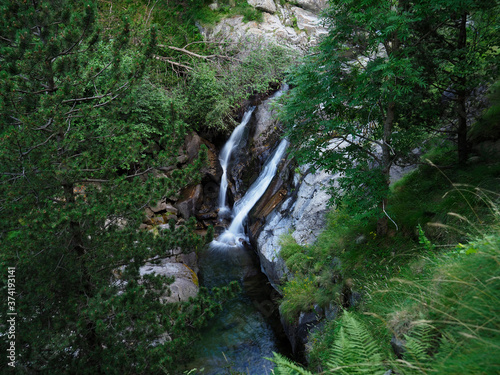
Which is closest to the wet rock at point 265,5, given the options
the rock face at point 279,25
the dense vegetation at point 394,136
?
the rock face at point 279,25

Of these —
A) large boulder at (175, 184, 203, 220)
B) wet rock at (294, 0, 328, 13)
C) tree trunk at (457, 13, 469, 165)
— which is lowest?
large boulder at (175, 184, 203, 220)

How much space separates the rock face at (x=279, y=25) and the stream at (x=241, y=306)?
808cm

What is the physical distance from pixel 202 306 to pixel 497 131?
6404 millimetres

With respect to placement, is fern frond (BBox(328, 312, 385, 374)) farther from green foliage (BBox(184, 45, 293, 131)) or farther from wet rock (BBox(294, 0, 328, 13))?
wet rock (BBox(294, 0, 328, 13))

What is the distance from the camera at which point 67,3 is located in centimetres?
442

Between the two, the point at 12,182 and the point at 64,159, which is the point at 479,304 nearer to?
the point at 64,159

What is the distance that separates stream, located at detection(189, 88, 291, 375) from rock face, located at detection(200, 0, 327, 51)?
26.5ft

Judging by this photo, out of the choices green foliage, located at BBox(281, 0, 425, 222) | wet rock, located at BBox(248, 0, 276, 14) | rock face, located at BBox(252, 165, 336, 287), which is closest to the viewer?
green foliage, located at BBox(281, 0, 425, 222)

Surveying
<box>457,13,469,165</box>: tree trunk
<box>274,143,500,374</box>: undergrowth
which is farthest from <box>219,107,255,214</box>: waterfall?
<box>457,13,469,165</box>: tree trunk

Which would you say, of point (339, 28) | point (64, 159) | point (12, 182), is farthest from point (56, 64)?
point (339, 28)

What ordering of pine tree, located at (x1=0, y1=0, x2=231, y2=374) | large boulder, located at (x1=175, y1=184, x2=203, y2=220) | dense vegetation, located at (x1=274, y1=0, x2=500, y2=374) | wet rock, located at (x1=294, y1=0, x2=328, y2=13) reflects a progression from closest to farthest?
1. pine tree, located at (x1=0, y1=0, x2=231, y2=374)
2. dense vegetation, located at (x1=274, y1=0, x2=500, y2=374)
3. large boulder, located at (x1=175, y1=184, x2=203, y2=220)
4. wet rock, located at (x1=294, y1=0, x2=328, y2=13)

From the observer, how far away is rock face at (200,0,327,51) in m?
16.7

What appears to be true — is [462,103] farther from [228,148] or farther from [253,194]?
[228,148]

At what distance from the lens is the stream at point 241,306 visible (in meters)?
6.95
